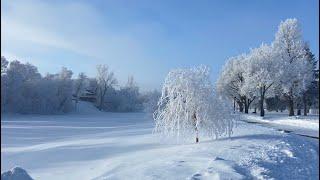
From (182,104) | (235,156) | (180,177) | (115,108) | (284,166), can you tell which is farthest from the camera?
(115,108)

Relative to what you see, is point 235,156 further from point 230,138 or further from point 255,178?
point 230,138

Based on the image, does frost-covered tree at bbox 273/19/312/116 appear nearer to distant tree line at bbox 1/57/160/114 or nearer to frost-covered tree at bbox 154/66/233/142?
distant tree line at bbox 1/57/160/114

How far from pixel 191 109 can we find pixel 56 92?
60.5 meters

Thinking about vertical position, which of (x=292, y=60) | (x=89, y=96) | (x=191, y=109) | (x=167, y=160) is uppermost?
(x=292, y=60)

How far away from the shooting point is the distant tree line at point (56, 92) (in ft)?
228

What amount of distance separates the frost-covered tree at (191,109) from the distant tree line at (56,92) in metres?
38.2

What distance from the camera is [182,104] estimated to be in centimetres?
2244

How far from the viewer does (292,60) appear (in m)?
57.4

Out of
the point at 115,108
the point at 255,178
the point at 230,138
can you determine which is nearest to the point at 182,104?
the point at 230,138

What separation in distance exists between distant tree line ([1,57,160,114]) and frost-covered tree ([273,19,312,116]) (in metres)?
18.1

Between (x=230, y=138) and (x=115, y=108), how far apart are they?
267 ft

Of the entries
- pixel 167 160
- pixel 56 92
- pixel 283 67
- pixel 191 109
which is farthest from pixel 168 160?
pixel 56 92

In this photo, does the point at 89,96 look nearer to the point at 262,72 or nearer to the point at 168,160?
the point at 262,72

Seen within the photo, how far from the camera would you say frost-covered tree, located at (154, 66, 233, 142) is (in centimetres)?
2238
